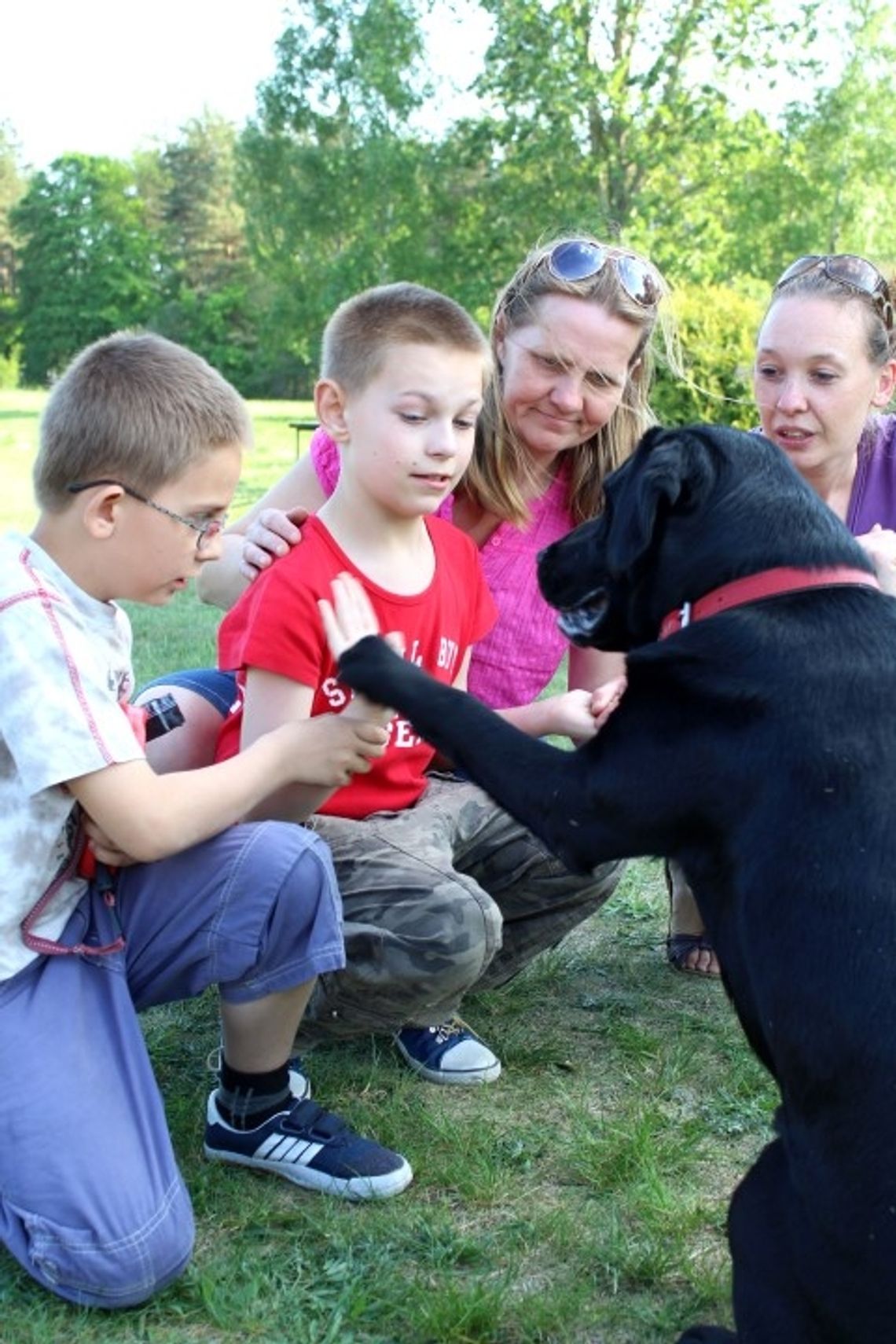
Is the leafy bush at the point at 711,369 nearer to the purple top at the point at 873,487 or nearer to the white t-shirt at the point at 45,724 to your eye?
the purple top at the point at 873,487

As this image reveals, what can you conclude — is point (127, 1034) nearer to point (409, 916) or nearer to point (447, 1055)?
point (409, 916)

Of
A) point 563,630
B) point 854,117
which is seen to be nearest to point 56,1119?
point 563,630

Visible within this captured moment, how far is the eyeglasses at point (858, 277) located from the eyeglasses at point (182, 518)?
7.20 ft

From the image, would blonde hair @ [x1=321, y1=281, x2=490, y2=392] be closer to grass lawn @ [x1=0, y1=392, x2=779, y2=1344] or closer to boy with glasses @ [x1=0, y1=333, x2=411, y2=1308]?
boy with glasses @ [x1=0, y1=333, x2=411, y2=1308]

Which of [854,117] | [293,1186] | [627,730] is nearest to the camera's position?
[627,730]

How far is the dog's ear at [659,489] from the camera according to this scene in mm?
2609

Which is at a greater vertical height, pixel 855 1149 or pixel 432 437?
pixel 432 437

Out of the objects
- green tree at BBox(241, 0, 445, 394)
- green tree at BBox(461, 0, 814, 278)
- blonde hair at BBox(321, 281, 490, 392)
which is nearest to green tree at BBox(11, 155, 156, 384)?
green tree at BBox(241, 0, 445, 394)

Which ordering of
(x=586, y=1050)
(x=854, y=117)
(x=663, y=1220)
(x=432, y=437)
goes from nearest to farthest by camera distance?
(x=663, y=1220), (x=432, y=437), (x=586, y=1050), (x=854, y=117)

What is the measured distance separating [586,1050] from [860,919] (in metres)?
1.81

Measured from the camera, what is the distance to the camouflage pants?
129 inches

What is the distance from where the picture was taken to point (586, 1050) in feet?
12.6

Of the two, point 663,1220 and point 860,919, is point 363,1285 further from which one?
point 860,919

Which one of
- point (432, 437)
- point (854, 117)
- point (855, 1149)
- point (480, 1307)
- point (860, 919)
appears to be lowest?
point (480, 1307)
